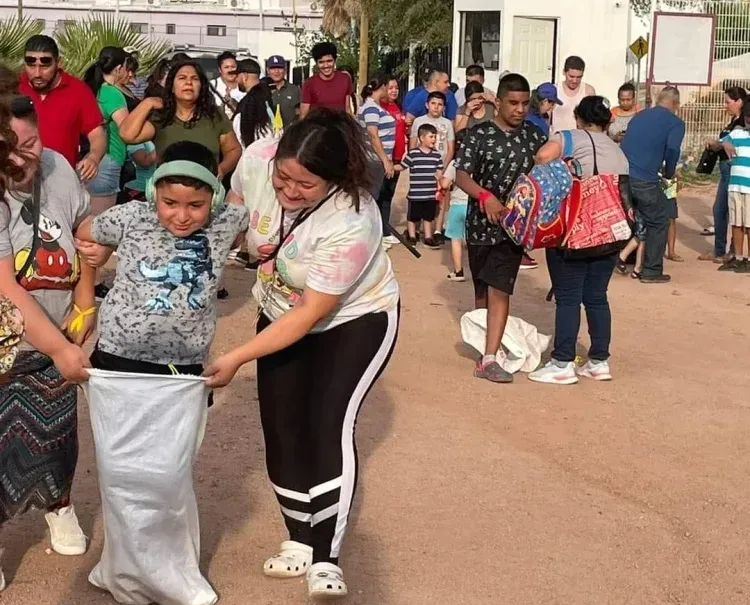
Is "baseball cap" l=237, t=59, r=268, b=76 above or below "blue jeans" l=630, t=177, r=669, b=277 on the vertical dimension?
above

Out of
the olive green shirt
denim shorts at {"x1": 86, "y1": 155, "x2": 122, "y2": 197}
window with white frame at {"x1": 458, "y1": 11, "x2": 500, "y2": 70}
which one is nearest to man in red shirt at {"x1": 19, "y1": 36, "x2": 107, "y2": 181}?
the olive green shirt

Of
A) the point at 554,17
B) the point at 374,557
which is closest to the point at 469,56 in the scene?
the point at 554,17

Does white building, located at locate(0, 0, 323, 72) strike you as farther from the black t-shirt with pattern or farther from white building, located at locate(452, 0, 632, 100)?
the black t-shirt with pattern

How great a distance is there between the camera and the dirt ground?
465 cm

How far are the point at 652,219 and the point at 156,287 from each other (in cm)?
805

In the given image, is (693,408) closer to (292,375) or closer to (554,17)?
(292,375)

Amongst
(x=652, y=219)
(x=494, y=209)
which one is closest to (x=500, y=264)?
(x=494, y=209)

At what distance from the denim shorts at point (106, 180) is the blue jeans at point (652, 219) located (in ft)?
15.6

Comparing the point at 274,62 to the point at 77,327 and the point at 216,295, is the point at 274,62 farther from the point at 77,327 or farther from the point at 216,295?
the point at 216,295

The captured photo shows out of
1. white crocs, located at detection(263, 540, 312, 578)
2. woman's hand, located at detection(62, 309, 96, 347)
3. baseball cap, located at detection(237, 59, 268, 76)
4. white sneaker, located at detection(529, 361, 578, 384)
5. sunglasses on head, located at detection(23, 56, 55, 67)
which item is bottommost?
white sneaker, located at detection(529, 361, 578, 384)

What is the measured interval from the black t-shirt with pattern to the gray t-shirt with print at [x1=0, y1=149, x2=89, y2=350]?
3.49m

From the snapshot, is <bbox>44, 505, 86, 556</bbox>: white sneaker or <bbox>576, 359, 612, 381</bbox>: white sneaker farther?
<bbox>576, 359, 612, 381</bbox>: white sneaker

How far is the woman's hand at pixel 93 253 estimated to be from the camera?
4.29m

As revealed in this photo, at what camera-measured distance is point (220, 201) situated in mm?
4227
